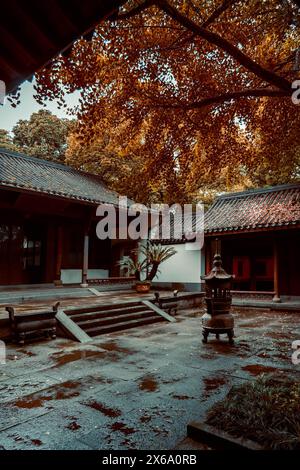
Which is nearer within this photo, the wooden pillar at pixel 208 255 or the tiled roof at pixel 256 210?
the tiled roof at pixel 256 210

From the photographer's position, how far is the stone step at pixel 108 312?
7895mm

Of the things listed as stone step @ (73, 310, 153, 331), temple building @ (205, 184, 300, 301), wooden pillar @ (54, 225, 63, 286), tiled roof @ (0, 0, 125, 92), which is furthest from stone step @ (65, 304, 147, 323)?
tiled roof @ (0, 0, 125, 92)

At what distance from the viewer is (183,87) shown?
6945 millimetres

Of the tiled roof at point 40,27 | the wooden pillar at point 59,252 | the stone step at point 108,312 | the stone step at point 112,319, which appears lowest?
the stone step at point 112,319

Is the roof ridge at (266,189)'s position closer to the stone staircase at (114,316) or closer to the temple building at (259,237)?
the temple building at (259,237)

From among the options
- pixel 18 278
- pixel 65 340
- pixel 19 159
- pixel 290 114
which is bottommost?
pixel 65 340

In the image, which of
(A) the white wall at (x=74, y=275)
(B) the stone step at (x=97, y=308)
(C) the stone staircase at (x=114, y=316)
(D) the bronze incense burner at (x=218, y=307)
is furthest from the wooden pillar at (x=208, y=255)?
(D) the bronze incense burner at (x=218, y=307)

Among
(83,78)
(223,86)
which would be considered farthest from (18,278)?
(223,86)

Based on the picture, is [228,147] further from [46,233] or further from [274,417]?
[46,233]

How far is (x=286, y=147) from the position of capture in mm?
8219

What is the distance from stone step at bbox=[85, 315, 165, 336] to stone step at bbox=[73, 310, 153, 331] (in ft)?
0.43

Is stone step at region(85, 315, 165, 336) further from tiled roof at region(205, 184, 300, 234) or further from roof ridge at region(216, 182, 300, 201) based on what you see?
roof ridge at region(216, 182, 300, 201)

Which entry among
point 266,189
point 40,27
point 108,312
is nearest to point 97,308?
point 108,312

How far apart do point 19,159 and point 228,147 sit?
11.2 meters
